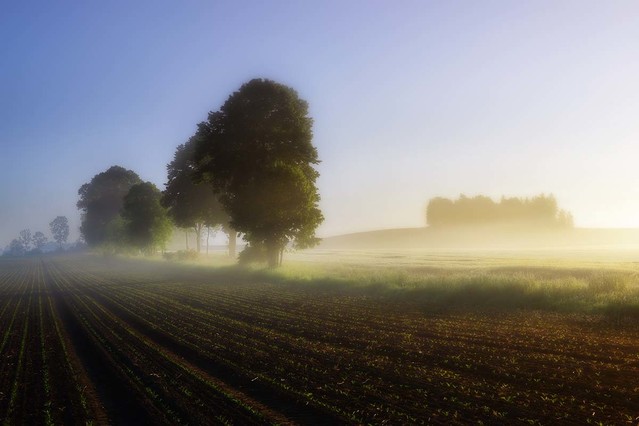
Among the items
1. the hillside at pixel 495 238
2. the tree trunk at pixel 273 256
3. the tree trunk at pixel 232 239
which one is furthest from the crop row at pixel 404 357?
the hillside at pixel 495 238

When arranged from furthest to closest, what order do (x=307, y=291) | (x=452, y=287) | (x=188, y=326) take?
(x=307, y=291) → (x=452, y=287) → (x=188, y=326)

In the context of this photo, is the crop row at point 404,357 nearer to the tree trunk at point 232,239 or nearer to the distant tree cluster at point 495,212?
the tree trunk at point 232,239

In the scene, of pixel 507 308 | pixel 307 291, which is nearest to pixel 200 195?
pixel 307 291

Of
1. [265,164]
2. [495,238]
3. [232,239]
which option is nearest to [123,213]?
[232,239]

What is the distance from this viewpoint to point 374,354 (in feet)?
41.2

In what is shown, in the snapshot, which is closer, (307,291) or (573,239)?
(307,291)

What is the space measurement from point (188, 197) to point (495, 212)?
116051mm

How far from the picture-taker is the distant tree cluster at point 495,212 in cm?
14000

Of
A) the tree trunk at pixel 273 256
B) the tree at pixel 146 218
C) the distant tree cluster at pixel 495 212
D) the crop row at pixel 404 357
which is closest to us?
the crop row at pixel 404 357

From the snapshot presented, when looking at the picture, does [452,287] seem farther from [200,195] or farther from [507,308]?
[200,195]

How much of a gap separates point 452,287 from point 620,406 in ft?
53.8

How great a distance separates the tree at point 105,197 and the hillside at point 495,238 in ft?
174

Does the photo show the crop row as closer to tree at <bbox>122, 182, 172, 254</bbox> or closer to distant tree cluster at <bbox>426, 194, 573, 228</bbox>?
tree at <bbox>122, 182, 172, 254</bbox>

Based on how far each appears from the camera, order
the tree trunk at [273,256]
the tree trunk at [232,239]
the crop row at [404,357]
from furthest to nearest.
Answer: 1. the tree trunk at [232,239]
2. the tree trunk at [273,256]
3. the crop row at [404,357]
